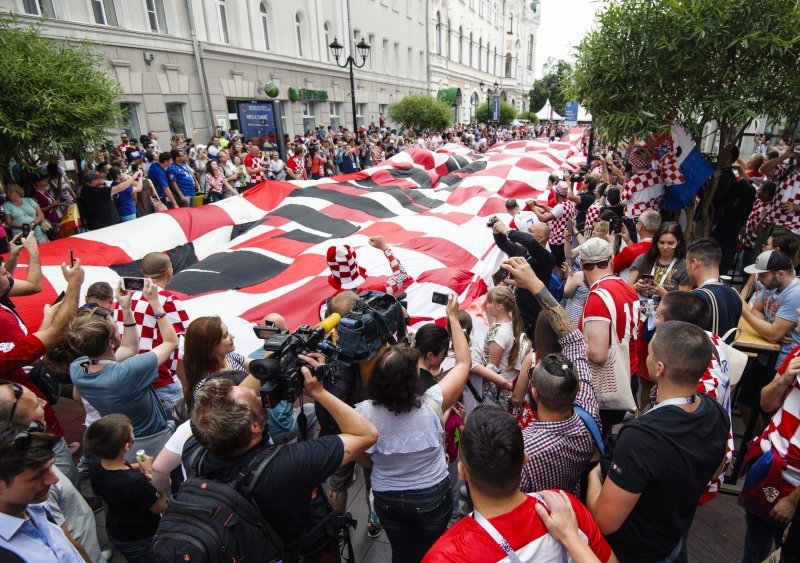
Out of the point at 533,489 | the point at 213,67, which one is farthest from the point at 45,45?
the point at 213,67

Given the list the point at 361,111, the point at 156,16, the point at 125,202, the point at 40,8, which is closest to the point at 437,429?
the point at 125,202

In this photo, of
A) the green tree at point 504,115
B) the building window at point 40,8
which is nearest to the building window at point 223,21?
the building window at point 40,8

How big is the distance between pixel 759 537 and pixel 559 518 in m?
1.53

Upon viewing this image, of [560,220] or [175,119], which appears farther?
[175,119]

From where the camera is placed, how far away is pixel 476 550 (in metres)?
1.19

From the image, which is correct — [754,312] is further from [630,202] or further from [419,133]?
[419,133]

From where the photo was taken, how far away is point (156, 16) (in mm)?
11984

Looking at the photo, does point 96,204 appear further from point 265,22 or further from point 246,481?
point 265,22

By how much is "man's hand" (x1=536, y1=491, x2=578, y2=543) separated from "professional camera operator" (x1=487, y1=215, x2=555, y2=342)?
2561 millimetres

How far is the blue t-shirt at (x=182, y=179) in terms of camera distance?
307 inches

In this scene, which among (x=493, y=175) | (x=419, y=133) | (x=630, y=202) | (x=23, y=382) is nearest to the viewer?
(x=23, y=382)

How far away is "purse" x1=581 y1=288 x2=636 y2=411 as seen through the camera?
96.4 inches

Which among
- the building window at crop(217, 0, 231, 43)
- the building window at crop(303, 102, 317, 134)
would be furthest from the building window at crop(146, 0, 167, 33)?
the building window at crop(303, 102, 317, 134)

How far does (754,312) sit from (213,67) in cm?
1511
